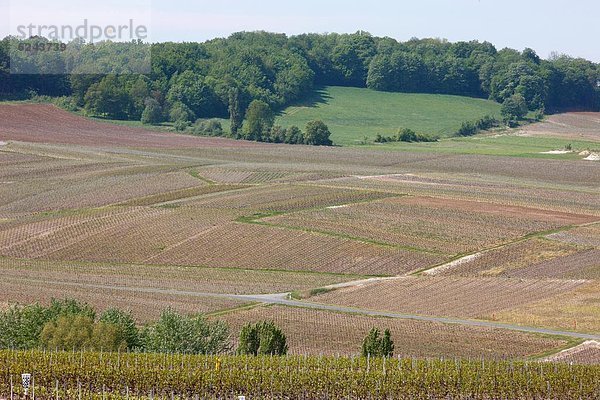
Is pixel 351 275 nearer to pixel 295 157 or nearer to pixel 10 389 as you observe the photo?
pixel 10 389

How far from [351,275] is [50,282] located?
20.5m

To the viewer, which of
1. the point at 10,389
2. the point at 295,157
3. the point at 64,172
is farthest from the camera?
the point at 295,157

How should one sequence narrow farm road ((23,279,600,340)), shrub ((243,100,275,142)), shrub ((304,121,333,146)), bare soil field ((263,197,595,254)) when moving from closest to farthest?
narrow farm road ((23,279,600,340)), bare soil field ((263,197,595,254)), shrub ((304,121,333,146)), shrub ((243,100,275,142))

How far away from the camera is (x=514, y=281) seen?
269 ft

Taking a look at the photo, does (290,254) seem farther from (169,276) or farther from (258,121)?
(258,121)

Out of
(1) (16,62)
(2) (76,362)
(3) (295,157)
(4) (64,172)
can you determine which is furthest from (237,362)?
(1) (16,62)

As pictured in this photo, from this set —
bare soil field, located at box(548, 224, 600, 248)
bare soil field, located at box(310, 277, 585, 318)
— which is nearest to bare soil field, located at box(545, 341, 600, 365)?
bare soil field, located at box(310, 277, 585, 318)

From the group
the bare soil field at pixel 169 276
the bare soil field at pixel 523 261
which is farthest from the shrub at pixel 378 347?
the bare soil field at pixel 523 261

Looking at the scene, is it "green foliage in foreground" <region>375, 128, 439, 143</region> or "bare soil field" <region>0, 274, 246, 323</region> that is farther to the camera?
"green foliage in foreground" <region>375, 128, 439, 143</region>

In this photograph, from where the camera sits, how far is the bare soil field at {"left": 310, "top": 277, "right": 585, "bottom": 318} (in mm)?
74875

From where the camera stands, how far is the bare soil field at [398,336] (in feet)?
206

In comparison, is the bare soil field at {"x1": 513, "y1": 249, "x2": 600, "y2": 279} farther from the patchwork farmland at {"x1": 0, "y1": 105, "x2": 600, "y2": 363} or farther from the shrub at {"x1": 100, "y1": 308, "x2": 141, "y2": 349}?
the shrub at {"x1": 100, "y1": 308, "x2": 141, "y2": 349}

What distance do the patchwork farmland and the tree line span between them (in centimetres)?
395

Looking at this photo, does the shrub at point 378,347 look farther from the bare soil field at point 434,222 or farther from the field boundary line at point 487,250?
the bare soil field at point 434,222
